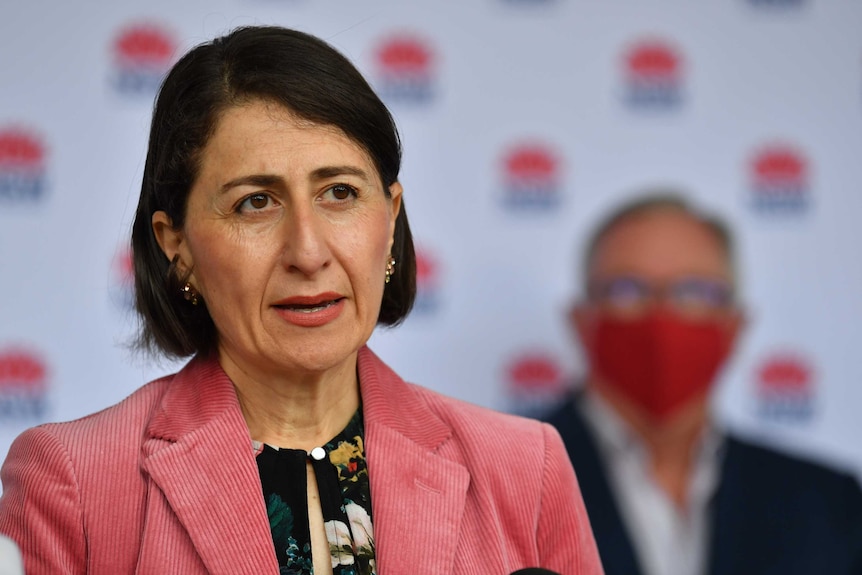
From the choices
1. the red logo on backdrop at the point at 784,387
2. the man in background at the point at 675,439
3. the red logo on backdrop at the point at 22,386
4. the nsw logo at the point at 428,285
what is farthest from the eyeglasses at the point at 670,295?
the red logo on backdrop at the point at 22,386

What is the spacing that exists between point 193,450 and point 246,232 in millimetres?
347

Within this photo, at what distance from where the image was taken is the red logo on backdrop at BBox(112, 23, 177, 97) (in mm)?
3732

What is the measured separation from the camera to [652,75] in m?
4.01

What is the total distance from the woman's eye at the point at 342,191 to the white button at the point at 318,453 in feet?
1.36

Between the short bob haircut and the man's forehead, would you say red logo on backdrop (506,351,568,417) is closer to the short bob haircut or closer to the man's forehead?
the man's forehead

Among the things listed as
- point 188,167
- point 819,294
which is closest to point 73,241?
point 188,167

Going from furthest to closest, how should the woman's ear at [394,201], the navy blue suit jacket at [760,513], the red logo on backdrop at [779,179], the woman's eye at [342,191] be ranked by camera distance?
the red logo on backdrop at [779,179] < the navy blue suit jacket at [760,513] < the woman's ear at [394,201] < the woman's eye at [342,191]

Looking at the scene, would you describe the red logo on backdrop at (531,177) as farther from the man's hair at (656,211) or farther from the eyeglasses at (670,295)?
the eyeglasses at (670,295)

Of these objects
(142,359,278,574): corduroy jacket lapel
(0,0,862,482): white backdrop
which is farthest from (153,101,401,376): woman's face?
(0,0,862,482): white backdrop

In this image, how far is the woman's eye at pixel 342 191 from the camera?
1.80m

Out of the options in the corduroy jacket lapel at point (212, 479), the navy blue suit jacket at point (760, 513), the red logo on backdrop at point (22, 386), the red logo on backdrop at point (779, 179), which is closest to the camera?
the corduroy jacket lapel at point (212, 479)

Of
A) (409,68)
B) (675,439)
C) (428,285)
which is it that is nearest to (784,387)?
(675,439)

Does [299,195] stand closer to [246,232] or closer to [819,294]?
[246,232]

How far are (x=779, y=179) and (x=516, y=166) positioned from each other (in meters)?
0.94
